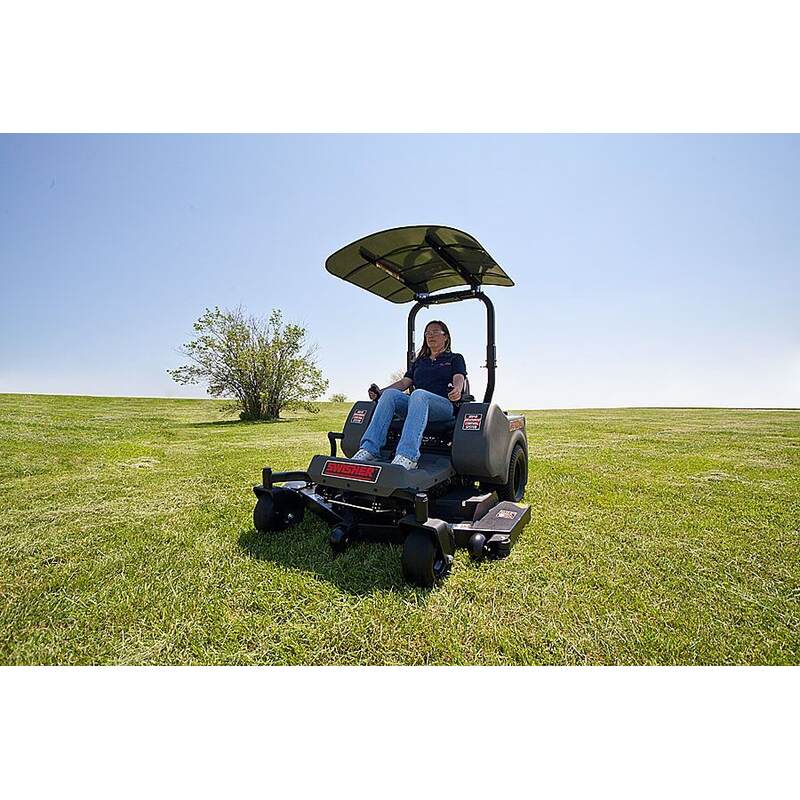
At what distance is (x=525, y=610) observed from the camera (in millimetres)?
2664

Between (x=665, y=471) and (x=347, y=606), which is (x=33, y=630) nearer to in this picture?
(x=347, y=606)

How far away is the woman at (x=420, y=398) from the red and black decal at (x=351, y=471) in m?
0.27

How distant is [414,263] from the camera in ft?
15.1

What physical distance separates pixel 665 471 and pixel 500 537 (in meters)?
4.51

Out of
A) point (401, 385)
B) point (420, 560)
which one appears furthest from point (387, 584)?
point (401, 385)

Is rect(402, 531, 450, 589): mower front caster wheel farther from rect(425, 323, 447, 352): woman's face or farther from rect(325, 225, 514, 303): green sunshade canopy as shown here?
rect(325, 225, 514, 303): green sunshade canopy

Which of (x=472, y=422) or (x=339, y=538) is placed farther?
(x=472, y=422)

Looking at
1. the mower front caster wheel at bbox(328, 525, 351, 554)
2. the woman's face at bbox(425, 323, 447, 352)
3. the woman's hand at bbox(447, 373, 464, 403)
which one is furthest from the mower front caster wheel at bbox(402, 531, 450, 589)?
the woman's face at bbox(425, 323, 447, 352)

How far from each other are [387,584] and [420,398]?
1.50 metres

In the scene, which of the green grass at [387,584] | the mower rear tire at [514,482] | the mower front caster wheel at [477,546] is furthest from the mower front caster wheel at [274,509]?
the mower rear tire at [514,482]

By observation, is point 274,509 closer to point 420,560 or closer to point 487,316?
point 420,560

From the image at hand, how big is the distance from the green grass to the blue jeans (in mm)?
782

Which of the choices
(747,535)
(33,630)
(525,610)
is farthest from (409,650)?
(747,535)

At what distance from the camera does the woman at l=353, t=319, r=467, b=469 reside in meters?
3.78
